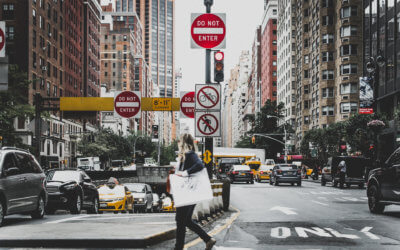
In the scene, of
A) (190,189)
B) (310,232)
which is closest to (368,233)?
(310,232)

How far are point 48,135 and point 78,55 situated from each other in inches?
1059

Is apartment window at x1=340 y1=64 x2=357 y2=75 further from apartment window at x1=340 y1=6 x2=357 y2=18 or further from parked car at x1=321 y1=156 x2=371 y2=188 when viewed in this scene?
parked car at x1=321 y1=156 x2=371 y2=188

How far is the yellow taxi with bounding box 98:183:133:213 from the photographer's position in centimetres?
2417

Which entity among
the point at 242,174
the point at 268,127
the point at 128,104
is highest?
the point at 268,127

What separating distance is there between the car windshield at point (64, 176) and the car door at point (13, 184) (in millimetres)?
5581

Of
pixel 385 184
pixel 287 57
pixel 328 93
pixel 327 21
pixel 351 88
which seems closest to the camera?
pixel 385 184

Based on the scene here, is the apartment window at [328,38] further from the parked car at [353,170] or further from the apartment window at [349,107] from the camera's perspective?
the parked car at [353,170]

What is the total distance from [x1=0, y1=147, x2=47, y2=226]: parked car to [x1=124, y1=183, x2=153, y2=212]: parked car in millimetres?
12723

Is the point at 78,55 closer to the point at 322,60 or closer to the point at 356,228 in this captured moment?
the point at 322,60

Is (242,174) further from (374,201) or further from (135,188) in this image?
(374,201)

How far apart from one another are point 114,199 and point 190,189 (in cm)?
1686

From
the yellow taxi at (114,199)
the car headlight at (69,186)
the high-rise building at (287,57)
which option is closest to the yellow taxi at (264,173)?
the yellow taxi at (114,199)

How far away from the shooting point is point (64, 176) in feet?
65.5

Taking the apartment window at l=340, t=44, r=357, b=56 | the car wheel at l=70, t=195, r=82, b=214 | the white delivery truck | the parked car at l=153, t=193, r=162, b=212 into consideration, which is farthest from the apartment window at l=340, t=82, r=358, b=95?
the car wheel at l=70, t=195, r=82, b=214
